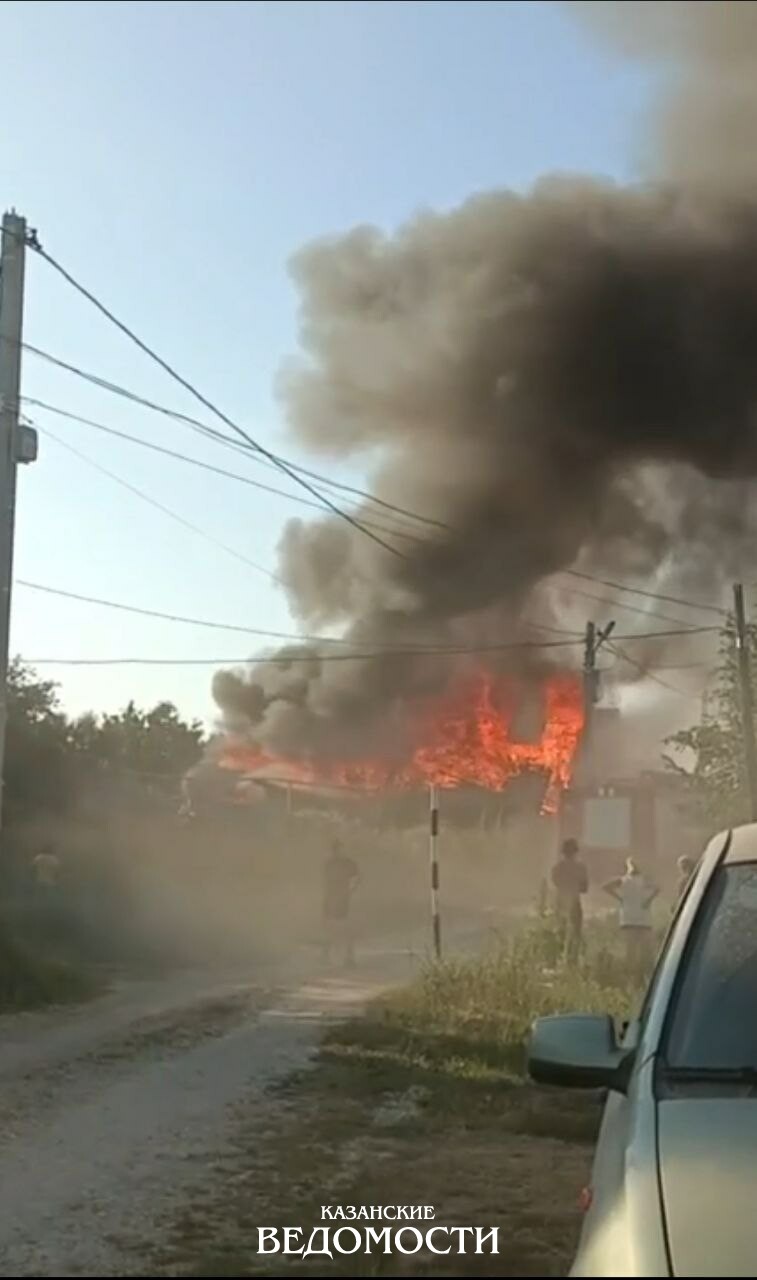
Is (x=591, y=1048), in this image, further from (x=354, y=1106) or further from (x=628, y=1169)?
(x=354, y=1106)

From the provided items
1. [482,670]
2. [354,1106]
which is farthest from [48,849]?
[354,1106]

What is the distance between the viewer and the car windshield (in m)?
3.05

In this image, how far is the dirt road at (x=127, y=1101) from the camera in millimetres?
5340

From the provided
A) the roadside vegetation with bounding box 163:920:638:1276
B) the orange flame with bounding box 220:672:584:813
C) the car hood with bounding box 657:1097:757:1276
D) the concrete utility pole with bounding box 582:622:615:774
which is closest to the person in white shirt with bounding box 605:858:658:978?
the roadside vegetation with bounding box 163:920:638:1276

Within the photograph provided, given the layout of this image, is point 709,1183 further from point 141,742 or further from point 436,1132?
point 141,742

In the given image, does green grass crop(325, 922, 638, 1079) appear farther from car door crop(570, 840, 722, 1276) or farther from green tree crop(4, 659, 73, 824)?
green tree crop(4, 659, 73, 824)

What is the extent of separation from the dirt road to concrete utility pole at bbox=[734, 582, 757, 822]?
751cm

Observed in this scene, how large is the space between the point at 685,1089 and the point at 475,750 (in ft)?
100

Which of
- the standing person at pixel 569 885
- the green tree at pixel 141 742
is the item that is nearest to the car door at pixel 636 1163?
the standing person at pixel 569 885

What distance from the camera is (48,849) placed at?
22328mm

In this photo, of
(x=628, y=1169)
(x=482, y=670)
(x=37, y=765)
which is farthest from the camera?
(x=482, y=670)

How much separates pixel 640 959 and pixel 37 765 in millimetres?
14883

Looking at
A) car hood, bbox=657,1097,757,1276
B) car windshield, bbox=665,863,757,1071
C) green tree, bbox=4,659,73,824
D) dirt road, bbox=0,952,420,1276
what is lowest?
dirt road, bbox=0,952,420,1276

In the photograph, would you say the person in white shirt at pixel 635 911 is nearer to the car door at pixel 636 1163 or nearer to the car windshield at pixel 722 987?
the car windshield at pixel 722 987
